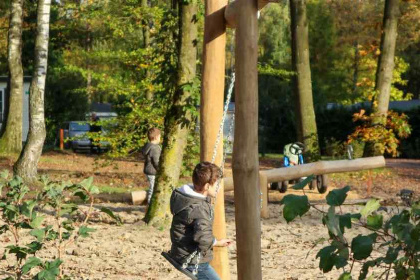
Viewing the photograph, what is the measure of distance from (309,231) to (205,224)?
6.65 meters

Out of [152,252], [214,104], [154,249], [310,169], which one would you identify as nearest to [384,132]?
[310,169]

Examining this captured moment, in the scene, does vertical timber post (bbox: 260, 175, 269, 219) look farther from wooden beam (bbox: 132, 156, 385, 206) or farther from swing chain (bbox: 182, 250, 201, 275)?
swing chain (bbox: 182, 250, 201, 275)

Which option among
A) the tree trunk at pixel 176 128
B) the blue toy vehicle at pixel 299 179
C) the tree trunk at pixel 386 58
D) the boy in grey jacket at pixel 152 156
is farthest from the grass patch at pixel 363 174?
the tree trunk at pixel 176 128

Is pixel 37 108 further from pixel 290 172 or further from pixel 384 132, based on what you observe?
pixel 384 132

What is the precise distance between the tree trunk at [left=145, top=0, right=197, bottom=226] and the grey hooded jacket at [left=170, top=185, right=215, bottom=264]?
6155 millimetres

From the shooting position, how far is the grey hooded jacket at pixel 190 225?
654cm

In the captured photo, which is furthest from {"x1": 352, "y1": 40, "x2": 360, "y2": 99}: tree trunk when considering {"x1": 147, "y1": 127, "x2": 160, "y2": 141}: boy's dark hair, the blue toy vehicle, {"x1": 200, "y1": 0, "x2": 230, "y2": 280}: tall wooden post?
{"x1": 200, "y1": 0, "x2": 230, "y2": 280}: tall wooden post

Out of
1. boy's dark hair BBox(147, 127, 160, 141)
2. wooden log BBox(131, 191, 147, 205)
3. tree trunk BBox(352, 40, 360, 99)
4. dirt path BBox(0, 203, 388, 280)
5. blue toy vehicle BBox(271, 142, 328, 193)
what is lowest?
dirt path BBox(0, 203, 388, 280)

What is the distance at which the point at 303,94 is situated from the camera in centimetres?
2438

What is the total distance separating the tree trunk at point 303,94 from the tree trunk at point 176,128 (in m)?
11.3

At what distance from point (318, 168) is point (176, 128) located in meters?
3.59

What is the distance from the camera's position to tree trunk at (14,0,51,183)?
19.6 metres

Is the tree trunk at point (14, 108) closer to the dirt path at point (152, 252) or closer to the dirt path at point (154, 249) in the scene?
the dirt path at point (154, 249)

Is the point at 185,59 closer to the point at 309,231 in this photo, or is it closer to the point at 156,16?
the point at 309,231
